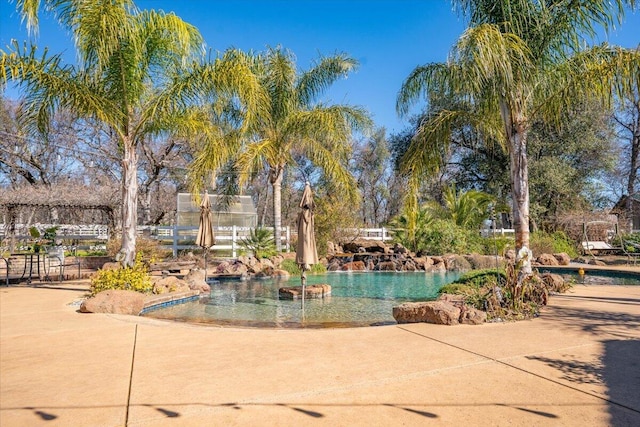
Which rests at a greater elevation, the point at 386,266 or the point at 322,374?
the point at 386,266

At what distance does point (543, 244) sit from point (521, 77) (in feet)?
41.8

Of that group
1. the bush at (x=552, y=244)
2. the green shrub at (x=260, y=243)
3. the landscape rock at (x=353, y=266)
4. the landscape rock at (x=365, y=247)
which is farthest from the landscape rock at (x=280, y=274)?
the bush at (x=552, y=244)

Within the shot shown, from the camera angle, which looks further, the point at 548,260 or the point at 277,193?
the point at 277,193

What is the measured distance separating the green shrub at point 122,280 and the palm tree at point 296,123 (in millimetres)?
6030

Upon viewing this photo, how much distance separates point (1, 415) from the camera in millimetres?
2746

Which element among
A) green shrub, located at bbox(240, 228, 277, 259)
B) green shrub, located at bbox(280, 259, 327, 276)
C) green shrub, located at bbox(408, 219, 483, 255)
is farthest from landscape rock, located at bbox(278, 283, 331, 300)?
green shrub, located at bbox(408, 219, 483, 255)

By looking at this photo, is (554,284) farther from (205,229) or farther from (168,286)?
(205,229)

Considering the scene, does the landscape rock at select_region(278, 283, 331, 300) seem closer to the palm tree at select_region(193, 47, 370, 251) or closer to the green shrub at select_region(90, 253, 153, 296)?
the green shrub at select_region(90, 253, 153, 296)

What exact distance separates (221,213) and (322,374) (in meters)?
18.1

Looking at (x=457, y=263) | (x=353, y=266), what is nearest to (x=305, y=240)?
(x=353, y=266)

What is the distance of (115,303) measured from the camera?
6.51 meters

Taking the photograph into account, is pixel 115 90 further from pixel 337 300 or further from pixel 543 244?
pixel 543 244

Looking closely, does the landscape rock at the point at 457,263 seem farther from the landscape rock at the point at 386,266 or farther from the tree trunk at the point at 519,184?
the tree trunk at the point at 519,184

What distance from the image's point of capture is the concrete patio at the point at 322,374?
271 centimetres
